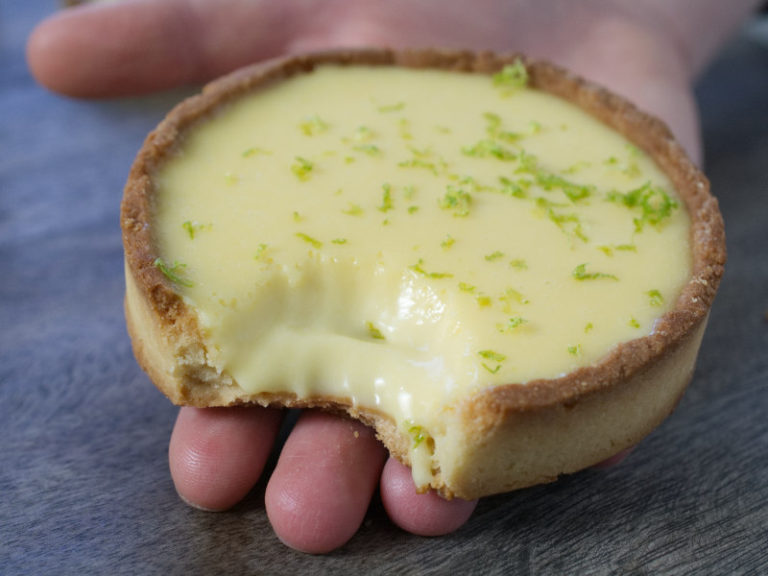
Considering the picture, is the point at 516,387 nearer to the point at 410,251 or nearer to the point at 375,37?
the point at 410,251

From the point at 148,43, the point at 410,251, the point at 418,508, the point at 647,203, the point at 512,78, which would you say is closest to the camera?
the point at 418,508

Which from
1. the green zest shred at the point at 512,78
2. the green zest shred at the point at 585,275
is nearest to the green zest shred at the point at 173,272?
the green zest shred at the point at 585,275

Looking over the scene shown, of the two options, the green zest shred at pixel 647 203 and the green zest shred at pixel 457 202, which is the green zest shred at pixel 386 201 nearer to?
the green zest shred at pixel 457 202

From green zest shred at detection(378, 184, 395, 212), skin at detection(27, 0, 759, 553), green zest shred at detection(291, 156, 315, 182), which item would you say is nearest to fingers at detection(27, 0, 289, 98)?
skin at detection(27, 0, 759, 553)

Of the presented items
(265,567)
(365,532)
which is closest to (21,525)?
(265,567)

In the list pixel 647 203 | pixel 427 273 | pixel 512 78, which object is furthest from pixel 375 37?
pixel 427 273

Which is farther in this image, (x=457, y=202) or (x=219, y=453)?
(x=457, y=202)

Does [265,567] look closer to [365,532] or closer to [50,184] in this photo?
[365,532]
